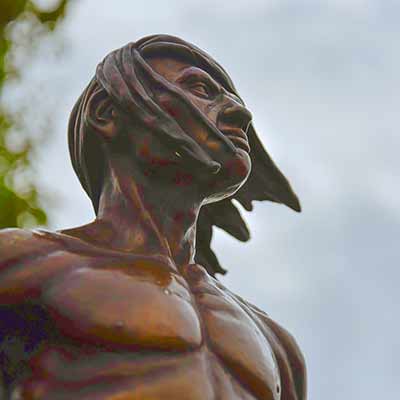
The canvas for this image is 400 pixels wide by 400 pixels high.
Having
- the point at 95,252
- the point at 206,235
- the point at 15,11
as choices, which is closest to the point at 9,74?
the point at 15,11

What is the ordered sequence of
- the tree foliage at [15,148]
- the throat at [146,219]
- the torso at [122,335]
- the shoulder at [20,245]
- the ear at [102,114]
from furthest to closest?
the tree foliage at [15,148]
the ear at [102,114]
the throat at [146,219]
the shoulder at [20,245]
the torso at [122,335]

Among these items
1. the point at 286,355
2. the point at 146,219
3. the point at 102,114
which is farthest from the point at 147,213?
the point at 286,355

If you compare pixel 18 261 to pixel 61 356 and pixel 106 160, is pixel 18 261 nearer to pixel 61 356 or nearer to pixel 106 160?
pixel 61 356

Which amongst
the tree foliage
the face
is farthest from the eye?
the tree foliage

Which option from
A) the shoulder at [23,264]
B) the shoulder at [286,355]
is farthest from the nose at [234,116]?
the shoulder at [23,264]

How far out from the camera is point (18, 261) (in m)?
2.28

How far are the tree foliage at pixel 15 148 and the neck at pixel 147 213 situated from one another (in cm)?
307

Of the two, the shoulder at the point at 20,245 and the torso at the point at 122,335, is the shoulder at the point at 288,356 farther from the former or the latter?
the shoulder at the point at 20,245

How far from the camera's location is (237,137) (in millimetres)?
2633

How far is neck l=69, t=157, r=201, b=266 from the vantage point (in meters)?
2.55

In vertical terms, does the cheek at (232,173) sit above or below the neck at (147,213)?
above

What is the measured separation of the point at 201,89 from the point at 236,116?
0.12 metres

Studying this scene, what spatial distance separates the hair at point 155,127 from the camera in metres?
2.59

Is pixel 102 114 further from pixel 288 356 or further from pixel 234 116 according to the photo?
pixel 288 356
